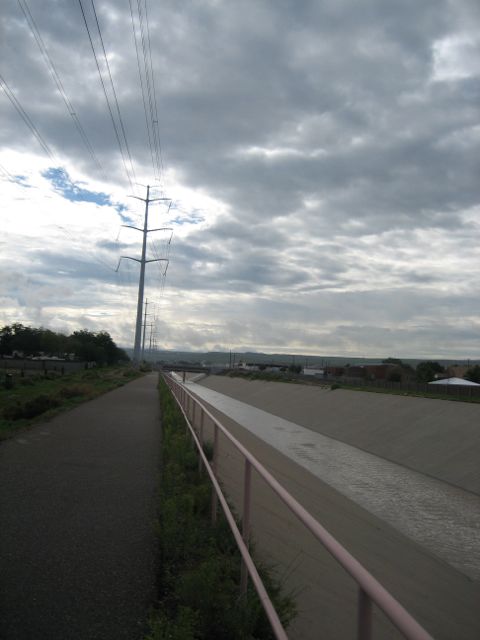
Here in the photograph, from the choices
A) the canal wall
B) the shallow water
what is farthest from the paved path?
the canal wall

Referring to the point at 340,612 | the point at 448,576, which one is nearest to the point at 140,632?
the point at 340,612

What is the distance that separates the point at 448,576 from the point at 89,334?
472 feet

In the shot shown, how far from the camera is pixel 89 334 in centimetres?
14775

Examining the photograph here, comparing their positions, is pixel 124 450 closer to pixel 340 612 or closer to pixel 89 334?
pixel 340 612

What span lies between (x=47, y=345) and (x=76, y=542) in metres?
127

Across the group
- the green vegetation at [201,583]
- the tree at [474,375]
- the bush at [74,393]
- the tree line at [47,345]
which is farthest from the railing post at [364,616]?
the tree line at [47,345]

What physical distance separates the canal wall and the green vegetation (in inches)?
473

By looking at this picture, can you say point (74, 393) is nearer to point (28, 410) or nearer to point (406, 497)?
point (28, 410)

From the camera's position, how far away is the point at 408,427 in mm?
25406

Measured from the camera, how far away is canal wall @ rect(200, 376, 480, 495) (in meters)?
19.2

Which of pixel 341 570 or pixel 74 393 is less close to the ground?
pixel 74 393

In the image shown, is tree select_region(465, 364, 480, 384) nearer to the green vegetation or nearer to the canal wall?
the canal wall

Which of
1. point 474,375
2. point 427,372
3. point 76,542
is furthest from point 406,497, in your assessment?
point 427,372

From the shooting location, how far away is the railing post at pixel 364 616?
252cm
